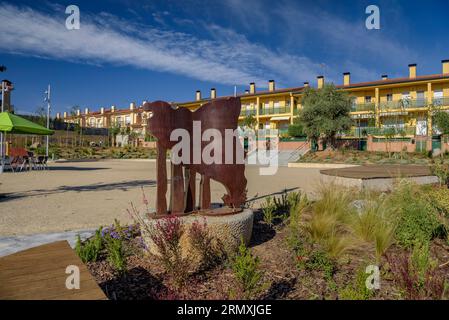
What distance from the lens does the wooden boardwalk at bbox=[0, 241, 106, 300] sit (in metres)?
2.00

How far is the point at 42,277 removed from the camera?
7.43ft

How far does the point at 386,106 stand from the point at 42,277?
39.2 meters

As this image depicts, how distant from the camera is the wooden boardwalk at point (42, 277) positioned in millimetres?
1996

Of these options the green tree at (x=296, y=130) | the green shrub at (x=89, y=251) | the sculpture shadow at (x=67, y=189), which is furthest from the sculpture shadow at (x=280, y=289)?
the green tree at (x=296, y=130)

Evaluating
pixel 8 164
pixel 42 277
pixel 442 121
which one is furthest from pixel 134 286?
pixel 442 121

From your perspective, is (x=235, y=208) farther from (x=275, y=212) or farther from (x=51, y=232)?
(x=51, y=232)

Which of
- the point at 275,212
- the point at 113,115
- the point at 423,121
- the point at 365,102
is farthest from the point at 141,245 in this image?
the point at 113,115

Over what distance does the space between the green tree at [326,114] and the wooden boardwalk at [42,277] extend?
2898 centimetres

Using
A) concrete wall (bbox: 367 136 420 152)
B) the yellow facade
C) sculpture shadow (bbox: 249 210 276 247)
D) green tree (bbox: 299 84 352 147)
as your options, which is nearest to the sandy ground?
sculpture shadow (bbox: 249 210 276 247)

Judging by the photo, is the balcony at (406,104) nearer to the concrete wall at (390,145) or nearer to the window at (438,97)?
the window at (438,97)

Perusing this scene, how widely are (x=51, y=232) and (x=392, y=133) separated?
29.4 meters

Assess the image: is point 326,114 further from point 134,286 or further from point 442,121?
point 134,286

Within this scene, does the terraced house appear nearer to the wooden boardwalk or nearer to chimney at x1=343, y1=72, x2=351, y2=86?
chimney at x1=343, y1=72, x2=351, y2=86
